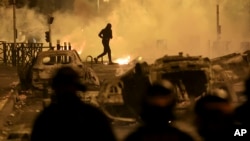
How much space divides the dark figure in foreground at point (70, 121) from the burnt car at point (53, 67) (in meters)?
12.7

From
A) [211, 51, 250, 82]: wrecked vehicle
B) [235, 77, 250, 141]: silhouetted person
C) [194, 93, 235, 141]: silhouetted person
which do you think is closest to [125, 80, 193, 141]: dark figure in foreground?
[194, 93, 235, 141]: silhouetted person

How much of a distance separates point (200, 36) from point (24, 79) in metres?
19.9

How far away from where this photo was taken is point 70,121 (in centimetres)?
495

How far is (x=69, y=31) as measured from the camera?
4344 cm

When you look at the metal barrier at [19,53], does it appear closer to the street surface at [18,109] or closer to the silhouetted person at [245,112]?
the street surface at [18,109]

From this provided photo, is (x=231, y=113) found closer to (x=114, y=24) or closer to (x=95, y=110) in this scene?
(x=95, y=110)

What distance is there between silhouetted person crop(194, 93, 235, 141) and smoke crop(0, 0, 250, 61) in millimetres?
30362

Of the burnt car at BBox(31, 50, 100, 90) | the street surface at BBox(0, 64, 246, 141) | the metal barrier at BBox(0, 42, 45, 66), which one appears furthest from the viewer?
the metal barrier at BBox(0, 42, 45, 66)

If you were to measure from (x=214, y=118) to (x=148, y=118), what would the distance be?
0.54 metres

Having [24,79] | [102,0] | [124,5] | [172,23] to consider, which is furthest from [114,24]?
[24,79]

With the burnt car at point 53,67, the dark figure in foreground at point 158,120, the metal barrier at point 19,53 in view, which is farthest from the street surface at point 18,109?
the dark figure in foreground at point 158,120

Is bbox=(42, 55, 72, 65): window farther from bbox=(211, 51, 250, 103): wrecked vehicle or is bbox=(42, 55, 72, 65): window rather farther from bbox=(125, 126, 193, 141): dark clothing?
bbox=(125, 126, 193, 141): dark clothing

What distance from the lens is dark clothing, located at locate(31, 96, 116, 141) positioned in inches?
193

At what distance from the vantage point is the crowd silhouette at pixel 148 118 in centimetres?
430
